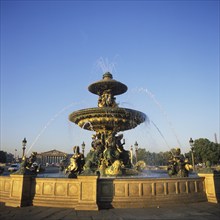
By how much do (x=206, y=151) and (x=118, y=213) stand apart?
2703 inches

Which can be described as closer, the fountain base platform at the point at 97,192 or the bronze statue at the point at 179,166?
the fountain base platform at the point at 97,192

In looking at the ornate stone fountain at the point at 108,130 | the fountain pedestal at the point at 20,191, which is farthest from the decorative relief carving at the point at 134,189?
the ornate stone fountain at the point at 108,130

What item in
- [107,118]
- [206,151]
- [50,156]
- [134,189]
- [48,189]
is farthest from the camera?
[50,156]

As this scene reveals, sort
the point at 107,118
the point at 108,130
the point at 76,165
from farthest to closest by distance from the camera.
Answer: the point at 108,130
the point at 107,118
the point at 76,165

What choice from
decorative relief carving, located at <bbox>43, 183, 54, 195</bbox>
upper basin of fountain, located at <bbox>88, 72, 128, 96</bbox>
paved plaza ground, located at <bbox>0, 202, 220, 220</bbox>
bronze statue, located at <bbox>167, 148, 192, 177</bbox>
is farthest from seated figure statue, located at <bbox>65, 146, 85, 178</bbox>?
upper basin of fountain, located at <bbox>88, 72, 128, 96</bbox>

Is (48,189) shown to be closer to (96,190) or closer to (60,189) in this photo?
(60,189)

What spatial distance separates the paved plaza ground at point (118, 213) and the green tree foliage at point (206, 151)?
65.7m

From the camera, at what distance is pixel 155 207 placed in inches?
345

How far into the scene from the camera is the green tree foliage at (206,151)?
68.1 metres

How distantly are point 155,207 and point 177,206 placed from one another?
3.00ft

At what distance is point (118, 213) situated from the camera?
25.7 feet

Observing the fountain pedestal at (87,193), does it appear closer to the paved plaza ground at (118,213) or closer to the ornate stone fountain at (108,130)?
the paved plaza ground at (118,213)

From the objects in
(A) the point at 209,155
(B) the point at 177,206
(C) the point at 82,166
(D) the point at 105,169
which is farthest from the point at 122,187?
(A) the point at 209,155

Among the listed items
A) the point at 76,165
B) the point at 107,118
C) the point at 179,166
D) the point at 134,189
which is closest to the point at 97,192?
the point at 134,189
